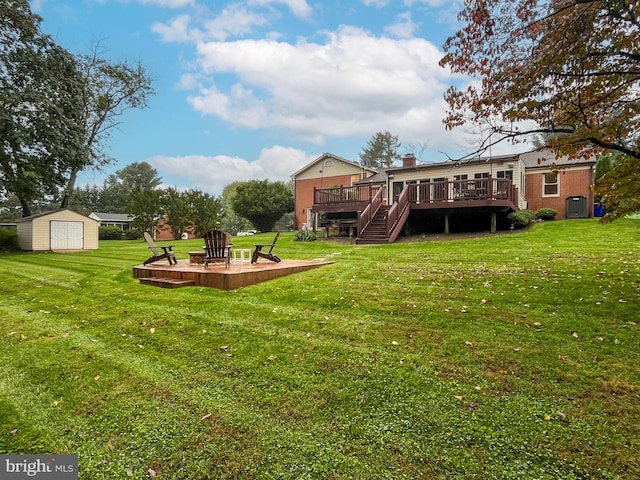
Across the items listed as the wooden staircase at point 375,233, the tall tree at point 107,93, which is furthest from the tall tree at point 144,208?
the wooden staircase at point 375,233

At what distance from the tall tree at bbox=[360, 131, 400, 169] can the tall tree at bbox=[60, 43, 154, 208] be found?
3901cm

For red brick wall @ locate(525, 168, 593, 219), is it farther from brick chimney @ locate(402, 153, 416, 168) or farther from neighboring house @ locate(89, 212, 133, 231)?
neighboring house @ locate(89, 212, 133, 231)

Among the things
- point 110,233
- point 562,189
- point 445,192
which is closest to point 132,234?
point 110,233

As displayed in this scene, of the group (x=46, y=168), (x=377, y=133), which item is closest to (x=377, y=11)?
(x=46, y=168)

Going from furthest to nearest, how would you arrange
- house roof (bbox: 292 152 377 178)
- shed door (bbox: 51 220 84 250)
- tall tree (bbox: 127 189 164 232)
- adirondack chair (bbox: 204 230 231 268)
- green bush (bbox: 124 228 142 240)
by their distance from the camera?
green bush (bbox: 124 228 142 240) < tall tree (bbox: 127 189 164 232) < house roof (bbox: 292 152 377 178) < shed door (bbox: 51 220 84 250) < adirondack chair (bbox: 204 230 231 268)

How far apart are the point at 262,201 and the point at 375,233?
20.7 m

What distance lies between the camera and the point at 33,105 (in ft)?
60.5

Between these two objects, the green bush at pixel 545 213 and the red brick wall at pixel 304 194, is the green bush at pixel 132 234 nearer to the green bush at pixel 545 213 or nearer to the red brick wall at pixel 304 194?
the red brick wall at pixel 304 194

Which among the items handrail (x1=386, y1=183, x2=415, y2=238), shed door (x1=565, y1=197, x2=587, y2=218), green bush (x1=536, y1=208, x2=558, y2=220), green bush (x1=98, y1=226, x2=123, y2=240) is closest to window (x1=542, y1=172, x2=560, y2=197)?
shed door (x1=565, y1=197, x2=587, y2=218)

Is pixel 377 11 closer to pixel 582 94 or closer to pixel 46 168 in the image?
pixel 582 94

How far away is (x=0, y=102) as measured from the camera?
632 inches

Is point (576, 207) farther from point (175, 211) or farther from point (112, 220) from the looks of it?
point (112, 220)

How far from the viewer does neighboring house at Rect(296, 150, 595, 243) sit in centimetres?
1598

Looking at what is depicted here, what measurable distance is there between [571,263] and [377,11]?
9.48 m
